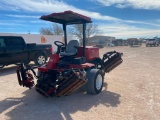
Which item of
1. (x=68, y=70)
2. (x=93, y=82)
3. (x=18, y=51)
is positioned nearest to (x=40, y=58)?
(x=18, y=51)

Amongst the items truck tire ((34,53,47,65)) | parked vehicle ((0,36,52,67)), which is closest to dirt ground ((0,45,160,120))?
A: parked vehicle ((0,36,52,67))

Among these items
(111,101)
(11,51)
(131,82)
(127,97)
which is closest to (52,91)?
(111,101)

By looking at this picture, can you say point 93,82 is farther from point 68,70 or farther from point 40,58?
point 40,58

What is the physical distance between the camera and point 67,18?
253 inches

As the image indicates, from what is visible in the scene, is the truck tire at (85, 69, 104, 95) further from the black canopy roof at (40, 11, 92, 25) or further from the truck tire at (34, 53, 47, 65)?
the truck tire at (34, 53, 47, 65)

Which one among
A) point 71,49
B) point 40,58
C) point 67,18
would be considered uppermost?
point 67,18

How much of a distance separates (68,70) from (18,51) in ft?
21.5

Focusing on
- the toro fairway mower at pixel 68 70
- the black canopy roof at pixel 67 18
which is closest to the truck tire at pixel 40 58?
the toro fairway mower at pixel 68 70

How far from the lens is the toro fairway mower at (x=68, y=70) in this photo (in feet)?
16.6

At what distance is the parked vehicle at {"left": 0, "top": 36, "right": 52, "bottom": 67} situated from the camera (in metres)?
10.3

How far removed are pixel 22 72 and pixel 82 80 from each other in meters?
1.94

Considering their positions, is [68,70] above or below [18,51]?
below

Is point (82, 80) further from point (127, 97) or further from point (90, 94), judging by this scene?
point (127, 97)

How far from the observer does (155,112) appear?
14.9 feet
